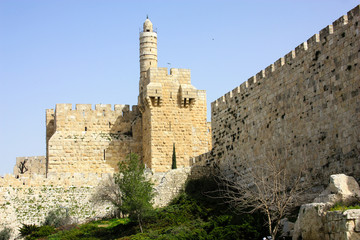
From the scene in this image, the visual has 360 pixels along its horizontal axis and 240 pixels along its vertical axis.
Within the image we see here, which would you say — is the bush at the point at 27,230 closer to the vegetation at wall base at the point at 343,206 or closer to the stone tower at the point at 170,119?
the stone tower at the point at 170,119

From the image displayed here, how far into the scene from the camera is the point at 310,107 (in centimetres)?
1797

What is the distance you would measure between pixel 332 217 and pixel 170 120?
1831 centimetres

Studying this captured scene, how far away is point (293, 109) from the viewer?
1889 cm

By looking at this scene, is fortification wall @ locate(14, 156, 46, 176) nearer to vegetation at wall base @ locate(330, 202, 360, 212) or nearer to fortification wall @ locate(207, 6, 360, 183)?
fortification wall @ locate(207, 6, 360, 183)

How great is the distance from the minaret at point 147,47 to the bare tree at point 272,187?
12124 mm

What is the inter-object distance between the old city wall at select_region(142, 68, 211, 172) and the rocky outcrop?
1628cm

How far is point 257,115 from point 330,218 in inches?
332

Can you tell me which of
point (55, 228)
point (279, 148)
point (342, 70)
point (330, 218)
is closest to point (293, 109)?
point (279, 148)

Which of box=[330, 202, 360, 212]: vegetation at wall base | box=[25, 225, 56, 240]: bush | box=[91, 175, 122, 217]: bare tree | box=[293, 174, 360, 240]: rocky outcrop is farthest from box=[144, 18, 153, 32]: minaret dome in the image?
box=[330, 202, 360, 212]: vegetation at wall base

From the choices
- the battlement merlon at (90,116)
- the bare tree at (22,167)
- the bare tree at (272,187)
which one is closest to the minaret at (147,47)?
the battlement merlon at (90,116)

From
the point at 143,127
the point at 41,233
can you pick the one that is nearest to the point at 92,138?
the point at 143,127

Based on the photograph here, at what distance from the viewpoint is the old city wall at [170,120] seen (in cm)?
3056

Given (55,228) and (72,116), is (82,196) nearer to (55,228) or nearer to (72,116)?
(55,228)

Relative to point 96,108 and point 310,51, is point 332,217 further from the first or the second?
point 96,108
